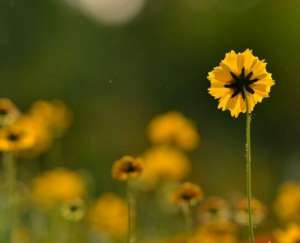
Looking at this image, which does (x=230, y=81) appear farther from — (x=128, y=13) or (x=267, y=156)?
(x=128, y=13)

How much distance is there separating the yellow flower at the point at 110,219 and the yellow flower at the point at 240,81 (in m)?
2.52

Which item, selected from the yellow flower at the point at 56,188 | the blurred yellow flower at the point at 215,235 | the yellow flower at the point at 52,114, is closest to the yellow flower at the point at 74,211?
the blurred yellow flower at the point at 215,235

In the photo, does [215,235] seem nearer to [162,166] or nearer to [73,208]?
[73,208]

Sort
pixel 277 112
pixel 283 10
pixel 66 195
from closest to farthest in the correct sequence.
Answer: pixel 66 195 → pixel 277 112 → pixel 283 10

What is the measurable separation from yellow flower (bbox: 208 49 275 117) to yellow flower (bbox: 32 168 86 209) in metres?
3.32

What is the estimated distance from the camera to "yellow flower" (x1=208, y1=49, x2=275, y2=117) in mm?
2082

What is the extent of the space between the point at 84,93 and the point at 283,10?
259 cm

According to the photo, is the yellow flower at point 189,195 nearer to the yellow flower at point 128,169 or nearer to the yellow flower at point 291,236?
the yellow flower at point 128,169

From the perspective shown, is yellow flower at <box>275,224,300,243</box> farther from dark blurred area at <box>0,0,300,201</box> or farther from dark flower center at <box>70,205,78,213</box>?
dark blurred area at <box>0,0,300,201</box>

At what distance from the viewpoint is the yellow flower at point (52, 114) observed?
4.76m

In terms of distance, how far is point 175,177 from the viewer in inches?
189

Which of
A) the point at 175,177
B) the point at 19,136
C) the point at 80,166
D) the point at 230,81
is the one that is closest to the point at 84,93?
the point at 80,166

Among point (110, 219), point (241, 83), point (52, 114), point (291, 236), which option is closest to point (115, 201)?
point (110, 219)

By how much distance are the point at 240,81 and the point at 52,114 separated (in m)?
2.94
